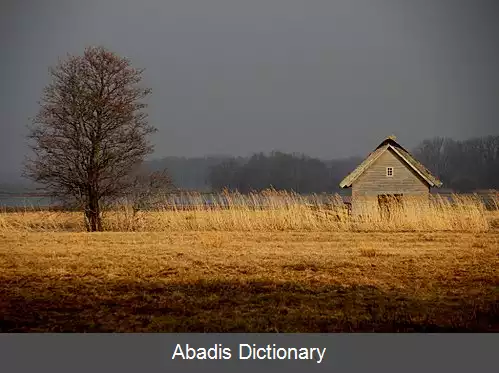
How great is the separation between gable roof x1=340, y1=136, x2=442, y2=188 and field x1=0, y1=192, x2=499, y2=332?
12.4 ft

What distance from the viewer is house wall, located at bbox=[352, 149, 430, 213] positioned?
13.0m

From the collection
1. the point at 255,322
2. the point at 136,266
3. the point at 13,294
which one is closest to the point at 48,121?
the point at 136,266

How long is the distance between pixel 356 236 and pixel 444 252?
180 cm

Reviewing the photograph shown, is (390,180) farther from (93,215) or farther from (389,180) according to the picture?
(93,215)

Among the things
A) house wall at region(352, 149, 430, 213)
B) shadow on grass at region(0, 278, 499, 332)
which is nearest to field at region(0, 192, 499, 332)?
shadow on grass at region(0, 278, 499, 332)

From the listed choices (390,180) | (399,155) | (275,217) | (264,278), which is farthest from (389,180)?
(264,278)

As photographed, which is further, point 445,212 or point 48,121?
point 48,121

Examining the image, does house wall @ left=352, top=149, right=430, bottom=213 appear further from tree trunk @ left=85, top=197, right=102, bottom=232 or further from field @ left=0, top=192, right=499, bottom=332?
tree trunk @ left=85, top=197, right=102, bottom=232

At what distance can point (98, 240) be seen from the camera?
25.9 feet

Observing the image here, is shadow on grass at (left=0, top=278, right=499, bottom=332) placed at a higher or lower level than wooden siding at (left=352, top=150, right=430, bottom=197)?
lower

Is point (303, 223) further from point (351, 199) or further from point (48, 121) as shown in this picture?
point (48, 121)

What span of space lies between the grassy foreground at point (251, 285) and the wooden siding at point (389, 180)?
5.26 metres

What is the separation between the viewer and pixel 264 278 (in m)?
5.15

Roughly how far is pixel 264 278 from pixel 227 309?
42.3 inches
